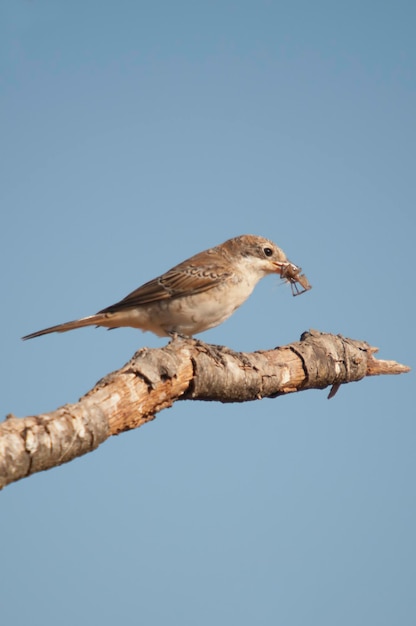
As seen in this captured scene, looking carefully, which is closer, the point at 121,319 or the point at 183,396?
the point at 183,396

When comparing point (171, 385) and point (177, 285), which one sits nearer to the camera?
point (171, 385)

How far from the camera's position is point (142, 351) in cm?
639

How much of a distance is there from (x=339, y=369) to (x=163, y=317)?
1.75 metres

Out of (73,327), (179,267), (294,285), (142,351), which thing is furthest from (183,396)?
(294,285)

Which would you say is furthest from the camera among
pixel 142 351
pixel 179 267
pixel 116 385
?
pixel 179 267

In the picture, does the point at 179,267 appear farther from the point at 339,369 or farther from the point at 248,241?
the point at 339,369

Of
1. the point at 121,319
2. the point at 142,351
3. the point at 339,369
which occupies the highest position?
the point at 121,319

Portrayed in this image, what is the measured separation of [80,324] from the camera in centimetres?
810

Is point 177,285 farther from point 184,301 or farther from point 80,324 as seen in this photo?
point 80,324

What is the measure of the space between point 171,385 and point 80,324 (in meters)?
1.94

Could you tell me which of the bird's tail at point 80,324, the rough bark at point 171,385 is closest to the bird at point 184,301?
the bird's tail at point 80,324

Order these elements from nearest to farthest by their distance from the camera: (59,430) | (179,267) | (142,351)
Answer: (59,430) → (142,351) → (179,267)

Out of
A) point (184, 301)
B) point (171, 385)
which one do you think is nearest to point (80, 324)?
point (184, 301)

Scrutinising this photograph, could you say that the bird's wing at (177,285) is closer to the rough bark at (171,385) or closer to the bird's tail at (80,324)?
the bird's tail at (80,324)
